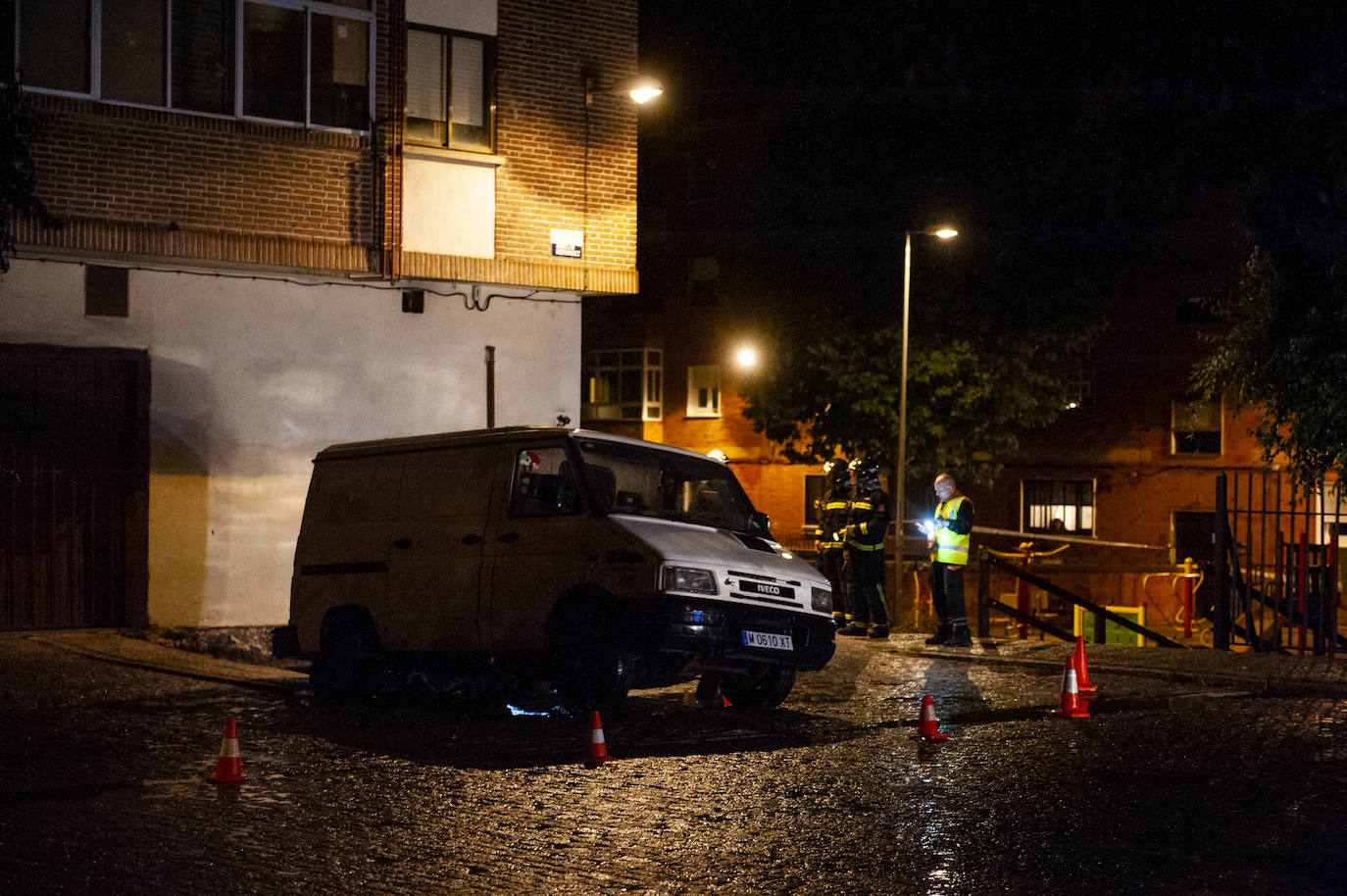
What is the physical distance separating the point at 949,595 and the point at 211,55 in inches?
381

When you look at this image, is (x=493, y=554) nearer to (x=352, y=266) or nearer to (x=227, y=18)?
(x=352, y=266)

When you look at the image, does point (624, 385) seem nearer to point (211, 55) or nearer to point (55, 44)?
point (211, 55)

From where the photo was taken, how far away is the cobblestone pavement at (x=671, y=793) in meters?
6.92

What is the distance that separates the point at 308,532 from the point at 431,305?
573 centimetres

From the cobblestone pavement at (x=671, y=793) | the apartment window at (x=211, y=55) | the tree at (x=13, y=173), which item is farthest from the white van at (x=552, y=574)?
the apartment window at (x=211, y=55)

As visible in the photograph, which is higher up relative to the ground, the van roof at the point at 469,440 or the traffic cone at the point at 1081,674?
the van roof at the point at 469,440

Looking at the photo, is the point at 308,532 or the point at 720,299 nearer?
the point at 308,532

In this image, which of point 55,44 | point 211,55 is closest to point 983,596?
point 211,55

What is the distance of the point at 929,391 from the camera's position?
39.8 metres

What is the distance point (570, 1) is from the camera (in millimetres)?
19500

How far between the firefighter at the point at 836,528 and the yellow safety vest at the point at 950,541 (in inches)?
44.1

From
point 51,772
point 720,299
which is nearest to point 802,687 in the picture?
point 51,772

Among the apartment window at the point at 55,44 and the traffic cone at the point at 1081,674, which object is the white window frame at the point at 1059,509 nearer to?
the traffic cone at the point at 1081,674

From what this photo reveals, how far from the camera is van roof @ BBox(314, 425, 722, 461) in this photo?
12.2 m
